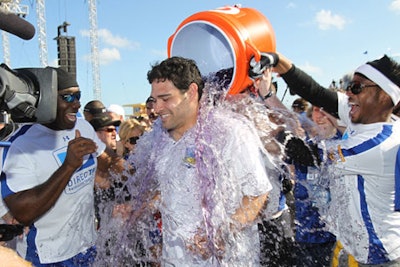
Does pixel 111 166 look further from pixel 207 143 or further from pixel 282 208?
pixel 282 208

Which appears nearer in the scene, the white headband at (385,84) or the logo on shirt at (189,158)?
the logo on shirt at (189,158)

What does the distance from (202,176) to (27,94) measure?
3.70ft

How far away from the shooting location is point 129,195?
2.92 meters

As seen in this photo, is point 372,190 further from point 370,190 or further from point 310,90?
point 310,90

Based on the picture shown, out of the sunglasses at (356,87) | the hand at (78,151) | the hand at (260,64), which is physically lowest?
the hand at (78,151)

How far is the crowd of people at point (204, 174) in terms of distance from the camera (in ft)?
7.57

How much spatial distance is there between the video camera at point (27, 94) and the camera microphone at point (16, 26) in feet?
0.52

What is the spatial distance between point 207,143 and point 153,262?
936 millimetres

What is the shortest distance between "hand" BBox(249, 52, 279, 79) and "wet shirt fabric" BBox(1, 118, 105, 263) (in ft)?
4.73

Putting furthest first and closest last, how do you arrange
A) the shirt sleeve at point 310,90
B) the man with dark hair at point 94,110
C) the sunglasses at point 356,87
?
the man with dark hair at point 94,110, the shirt sleeve at point 310,90, the sunglasses at point 356,87

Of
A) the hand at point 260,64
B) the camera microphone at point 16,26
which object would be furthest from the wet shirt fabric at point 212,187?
the camera microphone at point 16,26

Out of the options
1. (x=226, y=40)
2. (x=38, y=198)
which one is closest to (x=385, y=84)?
(x=226, y=40)

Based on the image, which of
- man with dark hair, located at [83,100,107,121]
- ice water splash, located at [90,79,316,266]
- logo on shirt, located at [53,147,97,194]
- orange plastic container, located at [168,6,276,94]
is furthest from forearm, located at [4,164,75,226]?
man with dark hair, located at [83,100,107,121]

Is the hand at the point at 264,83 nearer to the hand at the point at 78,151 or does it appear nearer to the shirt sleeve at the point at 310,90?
the shirt sleeve at the point at 310,90
